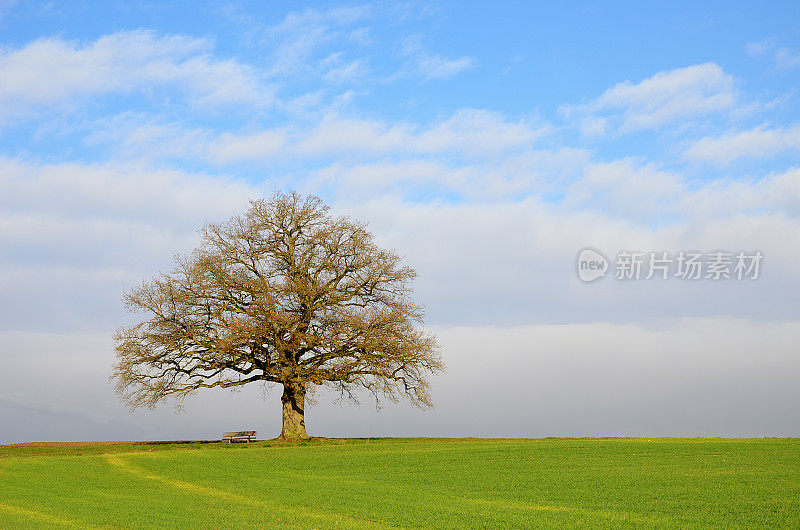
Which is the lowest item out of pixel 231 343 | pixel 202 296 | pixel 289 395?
pixel 289 395

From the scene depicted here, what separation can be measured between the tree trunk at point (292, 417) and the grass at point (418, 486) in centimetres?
463

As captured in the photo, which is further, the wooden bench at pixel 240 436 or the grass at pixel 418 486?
the wooden bench at pixel 240 436

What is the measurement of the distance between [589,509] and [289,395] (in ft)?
87.4

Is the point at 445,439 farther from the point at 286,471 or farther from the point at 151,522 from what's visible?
the point at 151,522

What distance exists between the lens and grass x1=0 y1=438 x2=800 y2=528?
18766 millimetres

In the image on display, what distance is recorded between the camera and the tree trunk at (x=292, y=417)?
4372 centimetres

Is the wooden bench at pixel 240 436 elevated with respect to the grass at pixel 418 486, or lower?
elevated

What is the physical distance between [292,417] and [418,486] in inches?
800

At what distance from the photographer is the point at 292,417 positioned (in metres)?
43.9

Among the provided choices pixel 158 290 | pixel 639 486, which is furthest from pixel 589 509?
pixel 158 290

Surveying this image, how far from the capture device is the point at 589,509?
19516 millimetres

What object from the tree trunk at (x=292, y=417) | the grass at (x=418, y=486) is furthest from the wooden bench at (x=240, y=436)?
the grass at (x=418, y=486)

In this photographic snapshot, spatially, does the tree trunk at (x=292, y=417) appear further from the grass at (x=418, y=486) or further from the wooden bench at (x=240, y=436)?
the grass at (x=418, y=486)

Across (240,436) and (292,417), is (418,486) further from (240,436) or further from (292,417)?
(240,436)
